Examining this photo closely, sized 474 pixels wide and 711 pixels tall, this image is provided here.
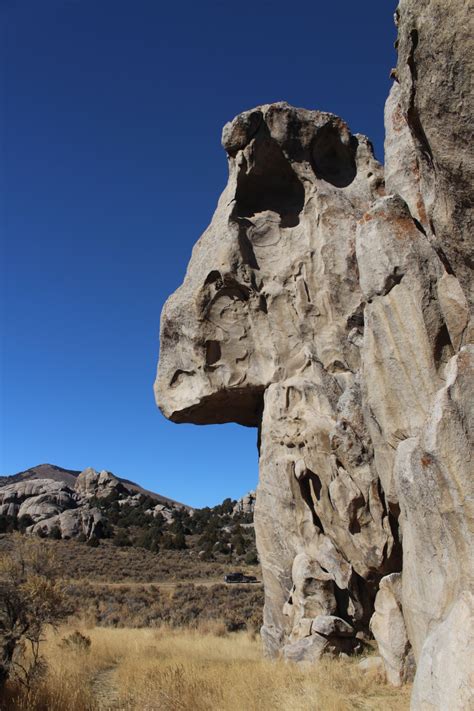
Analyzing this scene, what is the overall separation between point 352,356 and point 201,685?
23.9 ft

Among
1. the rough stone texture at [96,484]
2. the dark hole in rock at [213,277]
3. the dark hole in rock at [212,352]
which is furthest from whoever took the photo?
the rough stone texture at [96,484]

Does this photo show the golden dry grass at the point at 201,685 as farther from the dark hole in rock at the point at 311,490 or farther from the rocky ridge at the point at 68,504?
the rocky ridge at the point at 68,504

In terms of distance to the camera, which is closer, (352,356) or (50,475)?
(352,356)

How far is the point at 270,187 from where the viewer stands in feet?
51.7

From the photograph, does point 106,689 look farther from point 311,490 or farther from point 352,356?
point 352,356

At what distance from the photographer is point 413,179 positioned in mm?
9297

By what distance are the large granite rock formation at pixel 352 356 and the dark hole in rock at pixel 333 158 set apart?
47 mm

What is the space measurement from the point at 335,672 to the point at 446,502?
495 cm

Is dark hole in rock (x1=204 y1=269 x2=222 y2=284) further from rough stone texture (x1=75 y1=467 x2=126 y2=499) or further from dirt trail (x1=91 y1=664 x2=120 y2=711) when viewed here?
rough stone texture (x1=75 y1=467 x2=126 y2=499)

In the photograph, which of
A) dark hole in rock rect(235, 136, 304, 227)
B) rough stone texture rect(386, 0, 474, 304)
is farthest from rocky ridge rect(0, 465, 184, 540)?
rough stone texture rect(386, 0, 474, 304)

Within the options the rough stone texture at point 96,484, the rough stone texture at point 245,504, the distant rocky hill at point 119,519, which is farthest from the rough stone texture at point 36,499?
the rough stone texture at point 245,504

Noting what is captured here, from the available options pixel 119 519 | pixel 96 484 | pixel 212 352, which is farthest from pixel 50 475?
pixel 212 352

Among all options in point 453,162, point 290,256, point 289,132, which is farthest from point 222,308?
point 453,162

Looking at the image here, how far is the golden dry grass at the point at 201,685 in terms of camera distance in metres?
7.86
